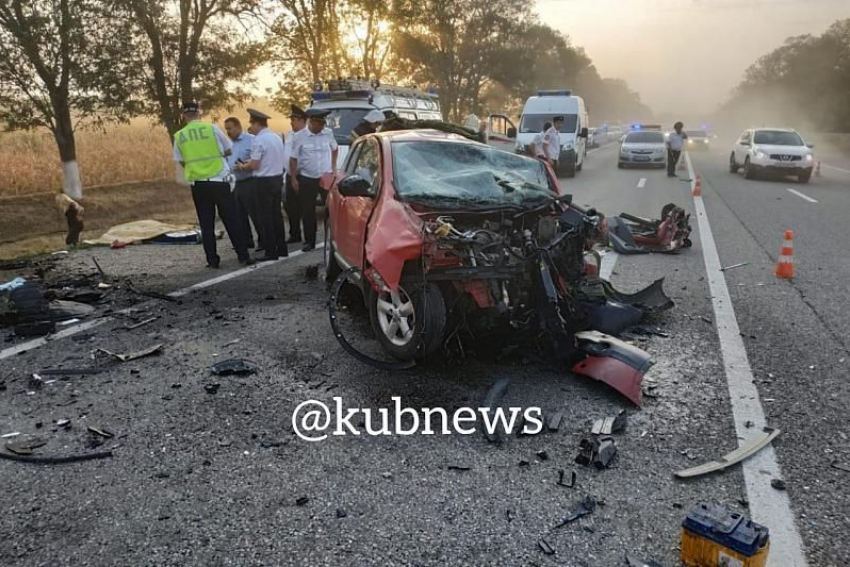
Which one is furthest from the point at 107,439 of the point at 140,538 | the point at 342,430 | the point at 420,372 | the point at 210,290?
the point at 210,290

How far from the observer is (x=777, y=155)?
1864cm

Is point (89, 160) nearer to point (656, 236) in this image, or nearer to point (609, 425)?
point (656, 236)

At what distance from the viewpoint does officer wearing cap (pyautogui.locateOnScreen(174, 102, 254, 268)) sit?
7.66 metres

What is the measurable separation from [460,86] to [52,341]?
4701cm

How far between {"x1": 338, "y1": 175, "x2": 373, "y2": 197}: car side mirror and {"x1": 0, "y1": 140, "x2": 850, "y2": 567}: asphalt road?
1.26m

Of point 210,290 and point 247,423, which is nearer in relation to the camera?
point 247,423

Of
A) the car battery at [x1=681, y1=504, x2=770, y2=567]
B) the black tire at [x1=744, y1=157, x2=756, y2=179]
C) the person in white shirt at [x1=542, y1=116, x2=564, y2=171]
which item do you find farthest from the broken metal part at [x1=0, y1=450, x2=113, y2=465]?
the black tire at [x1=744, y1=157, x2=756, y2=179]

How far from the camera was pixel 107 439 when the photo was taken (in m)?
3.66

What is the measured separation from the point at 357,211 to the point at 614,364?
254 cm

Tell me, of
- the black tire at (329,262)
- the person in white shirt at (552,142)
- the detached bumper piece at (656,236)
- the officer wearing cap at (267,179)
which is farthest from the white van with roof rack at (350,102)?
the detached bumper piece at (656,236)

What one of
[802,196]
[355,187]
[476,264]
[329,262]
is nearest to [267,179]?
[329,262]

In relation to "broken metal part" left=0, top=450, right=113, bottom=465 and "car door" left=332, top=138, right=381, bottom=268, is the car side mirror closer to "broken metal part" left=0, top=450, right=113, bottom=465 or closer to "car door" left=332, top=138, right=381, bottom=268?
"car door" left=332, top=138, right=381, bottom=268

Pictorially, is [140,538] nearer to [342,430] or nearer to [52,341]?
[342,430]

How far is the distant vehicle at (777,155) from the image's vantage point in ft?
60.5
